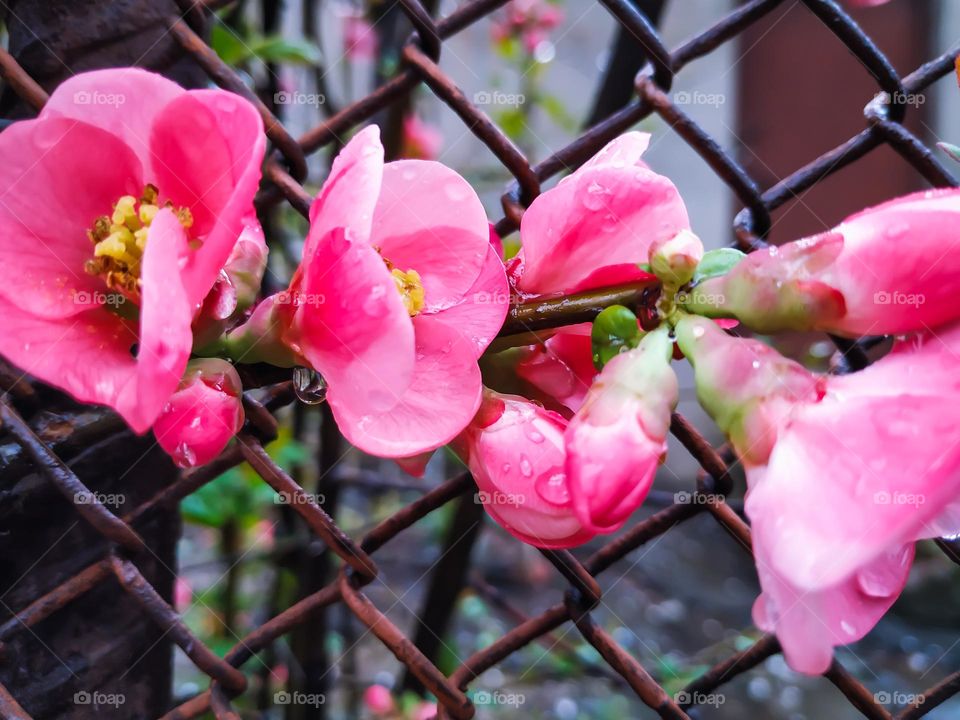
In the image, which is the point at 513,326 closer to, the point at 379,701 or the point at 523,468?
the point at 523,468

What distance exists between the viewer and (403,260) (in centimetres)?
42

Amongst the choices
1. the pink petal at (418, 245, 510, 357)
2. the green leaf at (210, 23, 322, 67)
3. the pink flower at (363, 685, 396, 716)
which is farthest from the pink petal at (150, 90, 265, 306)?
the pink flower at (363, 685, 396, 716)

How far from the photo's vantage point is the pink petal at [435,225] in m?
0.39

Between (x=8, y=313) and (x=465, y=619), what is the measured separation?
5.23ft

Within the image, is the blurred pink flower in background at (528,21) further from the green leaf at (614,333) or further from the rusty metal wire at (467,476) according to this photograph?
the green leaf at (614,333)

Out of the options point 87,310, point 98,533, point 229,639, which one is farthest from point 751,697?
point 87,310

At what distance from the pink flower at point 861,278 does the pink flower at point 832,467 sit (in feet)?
0.04

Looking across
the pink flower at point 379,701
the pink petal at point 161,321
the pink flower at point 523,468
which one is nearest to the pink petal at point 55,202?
the pink petal at point 161,321

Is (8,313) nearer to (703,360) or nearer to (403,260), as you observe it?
(403,260)

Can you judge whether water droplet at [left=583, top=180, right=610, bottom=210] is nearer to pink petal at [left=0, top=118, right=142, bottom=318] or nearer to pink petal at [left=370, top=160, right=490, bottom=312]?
pink petal at [left=370, top=160, right=490, bottom=312]

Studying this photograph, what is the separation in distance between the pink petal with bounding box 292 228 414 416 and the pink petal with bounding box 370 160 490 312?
5 centimetres

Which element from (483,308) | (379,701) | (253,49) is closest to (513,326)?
→ (483,308)

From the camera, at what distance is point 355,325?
34cm

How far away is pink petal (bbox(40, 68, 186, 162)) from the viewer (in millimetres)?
384
